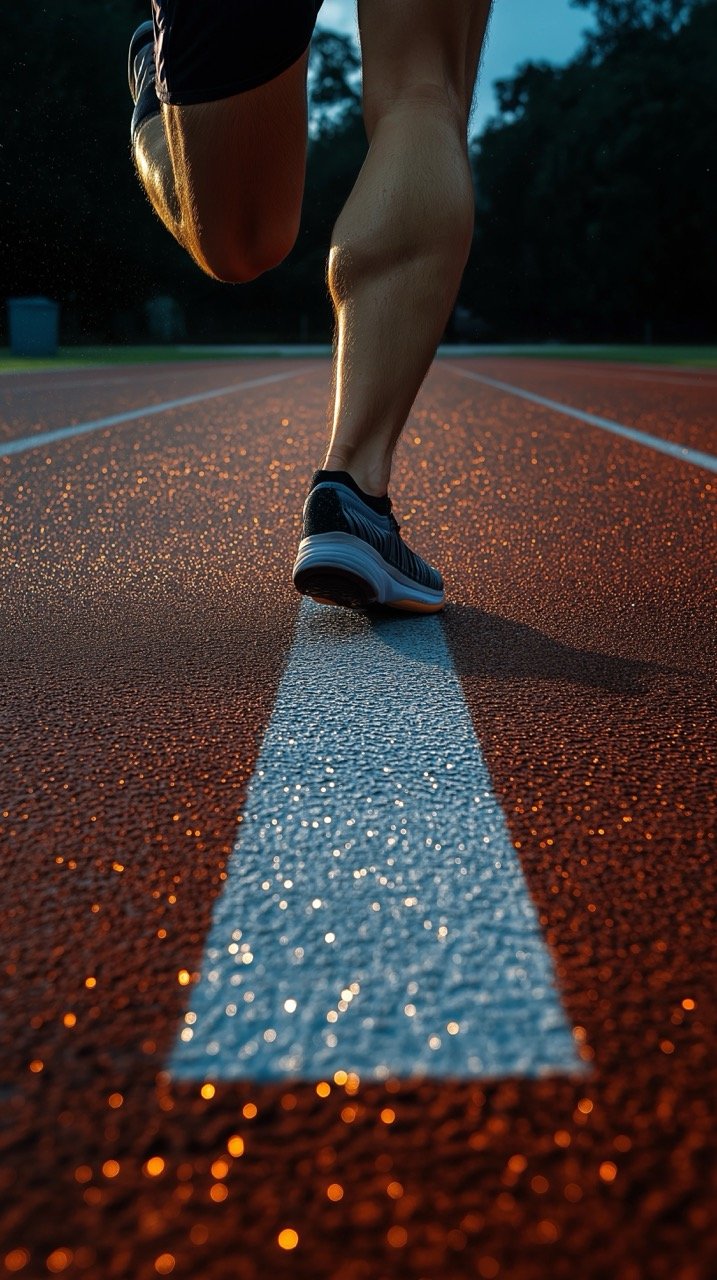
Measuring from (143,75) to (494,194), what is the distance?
68.6 meters

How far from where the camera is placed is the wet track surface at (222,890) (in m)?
0.70

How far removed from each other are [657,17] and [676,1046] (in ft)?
245

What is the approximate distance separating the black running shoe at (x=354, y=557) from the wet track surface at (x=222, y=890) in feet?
0.32

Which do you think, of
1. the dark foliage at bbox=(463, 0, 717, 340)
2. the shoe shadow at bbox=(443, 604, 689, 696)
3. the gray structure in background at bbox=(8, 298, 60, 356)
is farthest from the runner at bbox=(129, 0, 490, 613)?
the dark foliage at bbox=(463, 0, 717, 340)

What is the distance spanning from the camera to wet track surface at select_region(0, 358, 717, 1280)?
2.30 ft

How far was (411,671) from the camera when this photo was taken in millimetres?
1938

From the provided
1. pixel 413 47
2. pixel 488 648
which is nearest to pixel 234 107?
pixel 413 47

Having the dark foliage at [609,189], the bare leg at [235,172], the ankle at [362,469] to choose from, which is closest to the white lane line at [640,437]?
the bare leg at [235,172]

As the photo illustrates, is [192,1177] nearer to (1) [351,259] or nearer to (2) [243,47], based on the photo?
(1) [351,259]

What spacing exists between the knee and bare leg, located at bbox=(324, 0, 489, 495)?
50 centimetres

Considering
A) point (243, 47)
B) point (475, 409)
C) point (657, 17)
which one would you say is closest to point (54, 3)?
point (657, 17)

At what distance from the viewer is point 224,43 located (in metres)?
2.46

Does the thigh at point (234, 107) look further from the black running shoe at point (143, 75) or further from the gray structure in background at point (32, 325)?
the gray structure in background at point (32, 325)

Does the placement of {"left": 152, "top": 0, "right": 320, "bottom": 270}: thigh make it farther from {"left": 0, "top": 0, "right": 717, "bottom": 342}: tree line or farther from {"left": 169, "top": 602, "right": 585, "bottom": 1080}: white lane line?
{"left": 0, "top": 0, "right": 717, "bottom": 342}: tree line
